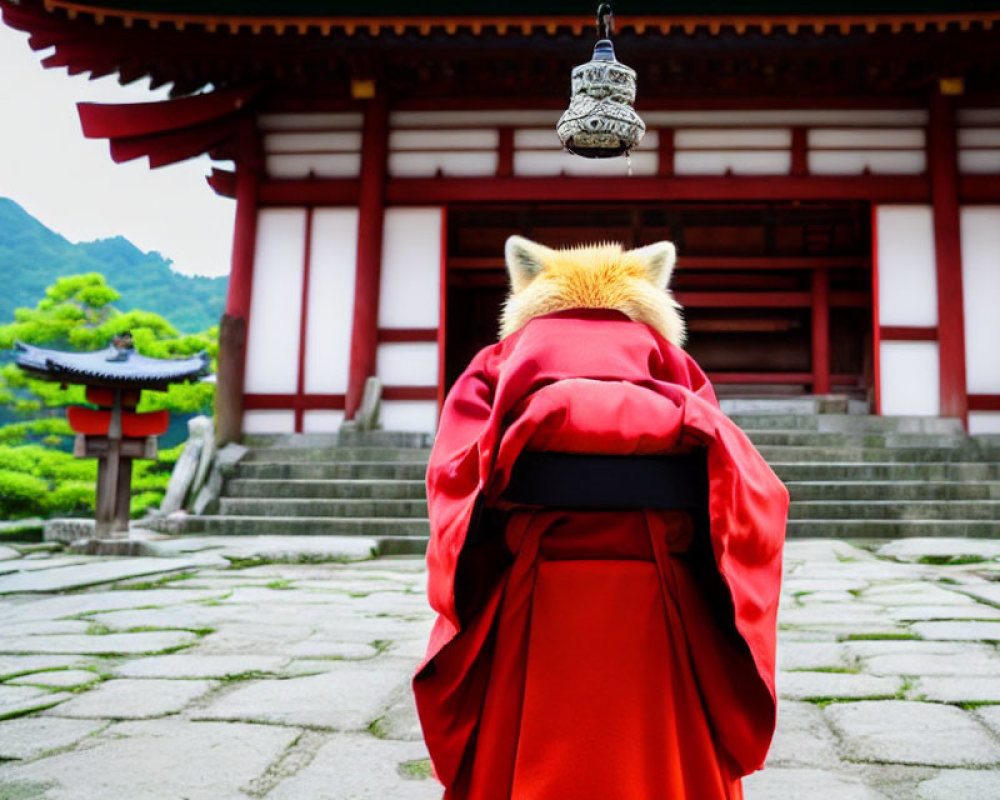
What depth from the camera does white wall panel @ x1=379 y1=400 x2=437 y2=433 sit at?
32.4ft

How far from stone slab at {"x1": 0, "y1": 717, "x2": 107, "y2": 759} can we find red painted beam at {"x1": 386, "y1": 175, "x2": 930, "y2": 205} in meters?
8.11

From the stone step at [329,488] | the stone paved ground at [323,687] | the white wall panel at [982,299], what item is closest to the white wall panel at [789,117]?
the white wall panel at [982,299]

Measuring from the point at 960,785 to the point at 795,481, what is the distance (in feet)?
20.2

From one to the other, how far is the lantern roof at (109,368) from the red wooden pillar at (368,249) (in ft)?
7.10

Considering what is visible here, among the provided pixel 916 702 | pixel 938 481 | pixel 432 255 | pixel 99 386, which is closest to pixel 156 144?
pixel 432 255

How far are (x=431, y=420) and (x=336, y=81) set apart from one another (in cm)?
410

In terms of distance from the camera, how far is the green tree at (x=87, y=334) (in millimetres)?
17172

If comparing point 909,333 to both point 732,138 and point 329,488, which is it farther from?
point 329,488

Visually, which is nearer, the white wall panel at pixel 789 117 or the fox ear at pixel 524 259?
the fox ear at pixel 524 259

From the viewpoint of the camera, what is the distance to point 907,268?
31.4 ft

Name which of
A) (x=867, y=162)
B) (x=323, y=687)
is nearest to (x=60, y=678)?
(x=323, y=687)

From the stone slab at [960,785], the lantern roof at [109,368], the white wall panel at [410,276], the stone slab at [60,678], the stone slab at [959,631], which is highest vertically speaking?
the white wall panel at [410,276]

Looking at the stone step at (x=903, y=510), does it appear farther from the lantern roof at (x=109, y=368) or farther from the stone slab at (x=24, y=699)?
the stone slab at (x=24, y=699)

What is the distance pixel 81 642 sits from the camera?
3.63m
